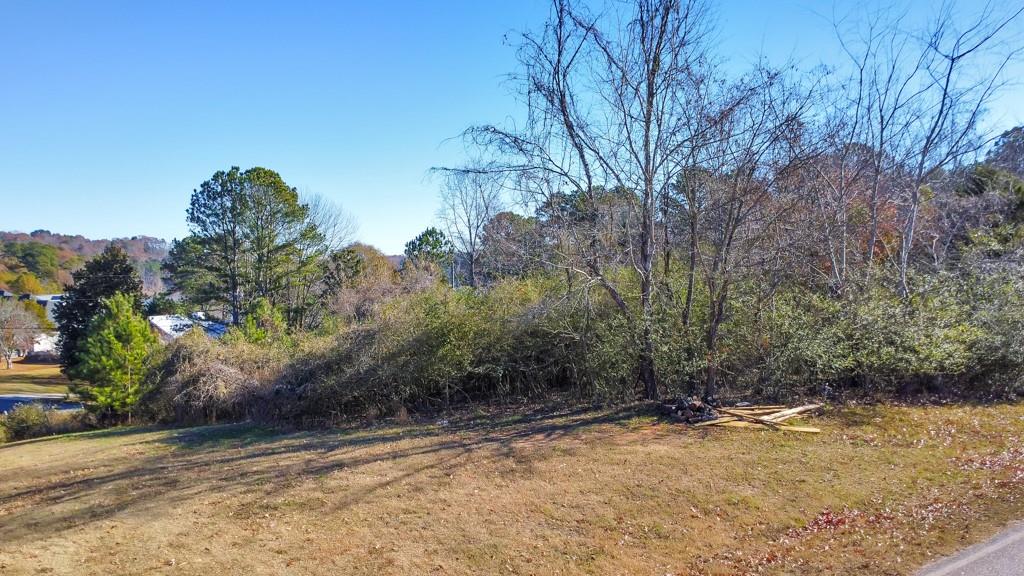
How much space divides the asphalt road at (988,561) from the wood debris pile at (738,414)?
155 inches

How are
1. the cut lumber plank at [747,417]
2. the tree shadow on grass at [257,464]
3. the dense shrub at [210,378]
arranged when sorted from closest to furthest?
the tree shadow on grass at [257,464] < the cut lumber plank at [747,417] < the dense shrub at [210,378]

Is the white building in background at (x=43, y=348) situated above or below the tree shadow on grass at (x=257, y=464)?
above

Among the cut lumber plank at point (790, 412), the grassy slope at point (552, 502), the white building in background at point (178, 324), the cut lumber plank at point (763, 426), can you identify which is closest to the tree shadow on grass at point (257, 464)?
the grassy slope at point (552, 502)

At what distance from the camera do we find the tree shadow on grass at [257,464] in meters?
7.00

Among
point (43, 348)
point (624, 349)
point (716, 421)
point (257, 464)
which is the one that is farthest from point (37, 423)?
point (43, 348)

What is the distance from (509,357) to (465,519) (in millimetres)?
7457

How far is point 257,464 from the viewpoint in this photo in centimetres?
891

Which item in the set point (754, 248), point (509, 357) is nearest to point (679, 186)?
point (754, 248)

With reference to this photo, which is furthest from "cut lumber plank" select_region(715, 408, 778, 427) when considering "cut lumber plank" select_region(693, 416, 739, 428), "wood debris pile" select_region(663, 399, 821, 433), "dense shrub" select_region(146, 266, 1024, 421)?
"dense shrub" select_region(146, 266, 1024, 421)

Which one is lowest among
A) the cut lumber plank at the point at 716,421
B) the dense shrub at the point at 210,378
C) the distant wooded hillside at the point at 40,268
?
the cut lumber plank at the point at 716,421

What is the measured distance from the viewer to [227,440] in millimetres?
11992

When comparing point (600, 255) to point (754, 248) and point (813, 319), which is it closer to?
point (754, 248)

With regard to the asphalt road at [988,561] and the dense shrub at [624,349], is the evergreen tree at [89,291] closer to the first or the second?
the dense shrub at [624,349]

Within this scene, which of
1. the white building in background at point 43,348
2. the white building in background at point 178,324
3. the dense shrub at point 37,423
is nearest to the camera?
the dense shrub at point 37,423
